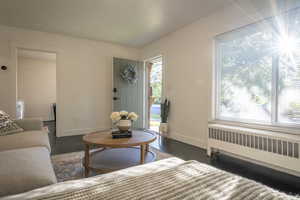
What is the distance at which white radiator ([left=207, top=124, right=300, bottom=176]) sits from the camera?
1723 mm

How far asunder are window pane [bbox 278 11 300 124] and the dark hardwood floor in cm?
69

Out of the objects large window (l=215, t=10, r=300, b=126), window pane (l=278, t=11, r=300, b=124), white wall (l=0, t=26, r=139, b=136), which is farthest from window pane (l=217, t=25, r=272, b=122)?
white wall (l=0, t=26, r=139, b=136)

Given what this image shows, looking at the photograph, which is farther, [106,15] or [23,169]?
[106,15]

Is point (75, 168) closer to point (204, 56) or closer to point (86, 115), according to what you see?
point (86, 115)

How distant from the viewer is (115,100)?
427 cm

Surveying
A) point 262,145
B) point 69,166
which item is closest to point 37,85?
point 69,166

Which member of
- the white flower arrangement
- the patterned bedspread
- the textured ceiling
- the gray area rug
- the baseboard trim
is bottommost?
the gray area rug

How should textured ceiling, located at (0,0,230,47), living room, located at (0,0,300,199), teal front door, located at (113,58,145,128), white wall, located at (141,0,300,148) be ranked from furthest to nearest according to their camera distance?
teal front door, located at (113,58,145,128), textured ceiling, located at (0,0,230,47), white wall, located at (141,0,300,148), living room, located at (0,0,300,199)

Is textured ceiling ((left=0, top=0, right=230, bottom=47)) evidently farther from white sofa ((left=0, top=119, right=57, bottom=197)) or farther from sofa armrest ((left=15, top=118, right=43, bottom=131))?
white sofa ((left=0, top=119, right=57, bottom=197))

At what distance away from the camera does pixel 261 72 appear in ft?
7.36

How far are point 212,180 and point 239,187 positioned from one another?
11 centimetres

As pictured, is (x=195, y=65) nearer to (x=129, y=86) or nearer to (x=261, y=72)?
(x=261, y=72)

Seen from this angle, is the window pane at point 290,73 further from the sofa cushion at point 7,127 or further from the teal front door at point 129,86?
the sofa cushion at point 7,127

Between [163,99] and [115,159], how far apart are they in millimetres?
2002
